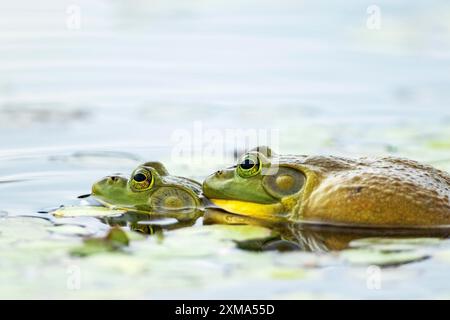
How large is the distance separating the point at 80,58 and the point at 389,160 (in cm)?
827

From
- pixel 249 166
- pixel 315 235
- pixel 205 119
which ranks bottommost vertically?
pixel 315 235

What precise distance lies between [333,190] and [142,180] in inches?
57.9

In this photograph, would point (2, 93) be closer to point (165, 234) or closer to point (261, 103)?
point (261, 103)

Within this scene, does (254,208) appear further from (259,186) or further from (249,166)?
(249,166)

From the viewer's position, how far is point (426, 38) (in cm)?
1570

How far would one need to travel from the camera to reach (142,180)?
710 centimetres

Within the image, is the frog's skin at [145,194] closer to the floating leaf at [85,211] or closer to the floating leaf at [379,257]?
the floating leaf at [85,211]

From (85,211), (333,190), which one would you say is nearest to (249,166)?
(333,190)

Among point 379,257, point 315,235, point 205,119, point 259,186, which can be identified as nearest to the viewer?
point 379,257

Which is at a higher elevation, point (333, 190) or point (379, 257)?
point (333, 190)

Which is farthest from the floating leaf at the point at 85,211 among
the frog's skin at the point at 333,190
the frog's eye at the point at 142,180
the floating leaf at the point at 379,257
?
the floating leaf at the point at 379,257

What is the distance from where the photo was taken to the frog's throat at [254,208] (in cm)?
693

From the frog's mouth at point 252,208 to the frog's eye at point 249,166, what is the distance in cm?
22
